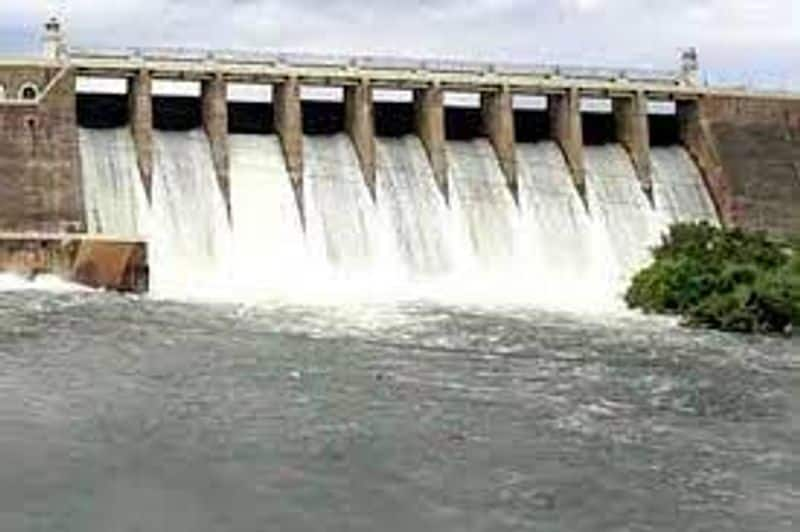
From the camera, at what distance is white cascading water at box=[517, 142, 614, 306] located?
46.8 m

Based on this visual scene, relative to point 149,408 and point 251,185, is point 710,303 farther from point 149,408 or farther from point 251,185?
point 149,408

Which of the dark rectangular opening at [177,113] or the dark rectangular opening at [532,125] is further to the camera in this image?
the dark rectangular opening at [532,125]

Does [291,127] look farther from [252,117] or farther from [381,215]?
[381,215]

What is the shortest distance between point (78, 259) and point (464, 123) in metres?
16.1

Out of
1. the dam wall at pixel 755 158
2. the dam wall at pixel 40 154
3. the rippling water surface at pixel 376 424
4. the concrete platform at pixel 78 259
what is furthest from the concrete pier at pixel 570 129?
the concrete platform at pixel 78 259

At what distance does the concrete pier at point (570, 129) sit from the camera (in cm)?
4953

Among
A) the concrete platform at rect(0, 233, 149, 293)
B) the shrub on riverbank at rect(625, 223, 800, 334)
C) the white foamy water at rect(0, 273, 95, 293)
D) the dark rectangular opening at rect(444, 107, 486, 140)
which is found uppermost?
the dark rectangular opening at rect(444, 107, 486, 140)

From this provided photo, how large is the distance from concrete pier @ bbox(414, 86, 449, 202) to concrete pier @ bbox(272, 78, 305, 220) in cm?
362

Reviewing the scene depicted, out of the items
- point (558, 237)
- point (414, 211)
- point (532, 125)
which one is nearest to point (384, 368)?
point (414, 211)

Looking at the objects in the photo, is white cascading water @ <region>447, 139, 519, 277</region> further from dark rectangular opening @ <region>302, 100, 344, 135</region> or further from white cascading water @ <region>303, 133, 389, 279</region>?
dark rectangular opening @ <region>302, 100, 344, 135</region>

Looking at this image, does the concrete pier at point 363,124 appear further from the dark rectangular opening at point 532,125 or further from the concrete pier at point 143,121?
the concrete pier at point 143,121

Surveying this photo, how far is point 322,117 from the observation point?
4931 centimetres

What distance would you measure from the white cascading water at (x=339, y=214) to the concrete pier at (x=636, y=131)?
29.2 feet

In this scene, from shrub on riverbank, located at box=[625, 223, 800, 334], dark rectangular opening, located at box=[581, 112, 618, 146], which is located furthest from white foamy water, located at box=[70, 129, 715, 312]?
shrub on riverbank, located at box=[625, 223, 800, 334]
